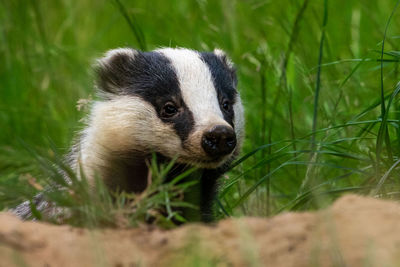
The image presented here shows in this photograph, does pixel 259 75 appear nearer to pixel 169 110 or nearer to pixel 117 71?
pixel 117 71

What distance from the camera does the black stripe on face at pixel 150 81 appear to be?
11.0 ft

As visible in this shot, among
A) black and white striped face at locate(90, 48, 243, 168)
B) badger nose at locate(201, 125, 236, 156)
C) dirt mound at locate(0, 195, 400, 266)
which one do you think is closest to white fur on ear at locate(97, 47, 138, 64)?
black and white striped face at locate(90, 48, 243, 168)

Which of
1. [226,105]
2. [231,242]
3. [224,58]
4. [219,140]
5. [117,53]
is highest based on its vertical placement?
[117,53]

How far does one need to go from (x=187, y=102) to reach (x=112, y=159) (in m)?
0.46

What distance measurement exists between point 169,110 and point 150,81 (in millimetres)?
235

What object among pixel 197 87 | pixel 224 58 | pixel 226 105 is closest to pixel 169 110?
pixel 197 87

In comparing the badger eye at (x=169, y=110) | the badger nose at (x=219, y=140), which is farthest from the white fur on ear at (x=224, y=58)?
the badger nose at (x=219, y=140)

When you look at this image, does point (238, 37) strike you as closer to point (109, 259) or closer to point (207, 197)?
point (207, 197)

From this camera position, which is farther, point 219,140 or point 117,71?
point 117,71

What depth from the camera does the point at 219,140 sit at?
312 centimetres

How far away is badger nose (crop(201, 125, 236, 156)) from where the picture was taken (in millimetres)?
3107

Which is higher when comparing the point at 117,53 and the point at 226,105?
the point at 117,53

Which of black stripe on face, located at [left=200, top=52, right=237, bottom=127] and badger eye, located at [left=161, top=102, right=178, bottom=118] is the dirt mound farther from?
black stripe on face, located at [left=200, top=52, right=237, bottom=127]

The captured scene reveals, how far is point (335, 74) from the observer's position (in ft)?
15.2
